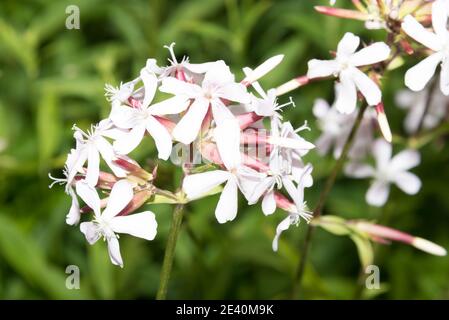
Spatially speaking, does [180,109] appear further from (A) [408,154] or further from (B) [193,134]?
(A) [408,154]

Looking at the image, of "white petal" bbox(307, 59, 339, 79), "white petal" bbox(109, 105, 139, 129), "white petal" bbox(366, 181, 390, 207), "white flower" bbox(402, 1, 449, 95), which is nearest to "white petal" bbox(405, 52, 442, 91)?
"white flower" bbox(402, 1, 449, 95)

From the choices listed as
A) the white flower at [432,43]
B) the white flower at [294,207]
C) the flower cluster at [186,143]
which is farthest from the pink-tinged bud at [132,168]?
the white flower at [432,43]

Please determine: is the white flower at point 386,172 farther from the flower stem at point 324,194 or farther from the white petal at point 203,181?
the white petal at point 203,181

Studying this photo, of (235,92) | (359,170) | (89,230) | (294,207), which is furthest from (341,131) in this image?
(89,230)

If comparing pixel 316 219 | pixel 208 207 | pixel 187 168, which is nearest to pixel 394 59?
pixel 316 219

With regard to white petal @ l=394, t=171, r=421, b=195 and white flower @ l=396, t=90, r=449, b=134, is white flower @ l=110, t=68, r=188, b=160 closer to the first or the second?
white petal @ l=394, t=171, r=421, b=195

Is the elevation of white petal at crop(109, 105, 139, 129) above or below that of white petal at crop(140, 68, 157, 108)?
below
